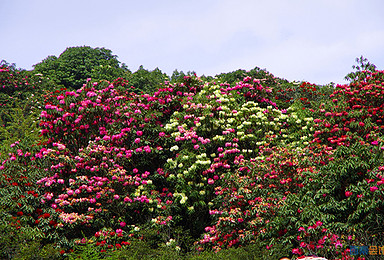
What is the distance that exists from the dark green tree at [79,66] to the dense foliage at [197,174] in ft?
51.8

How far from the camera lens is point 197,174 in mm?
10016

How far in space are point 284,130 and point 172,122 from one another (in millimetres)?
3051

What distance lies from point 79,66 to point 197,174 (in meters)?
22.2

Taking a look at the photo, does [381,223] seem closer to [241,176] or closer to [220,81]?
[241,176]

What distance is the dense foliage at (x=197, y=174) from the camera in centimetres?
690

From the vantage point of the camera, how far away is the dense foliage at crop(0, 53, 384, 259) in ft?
22.6
